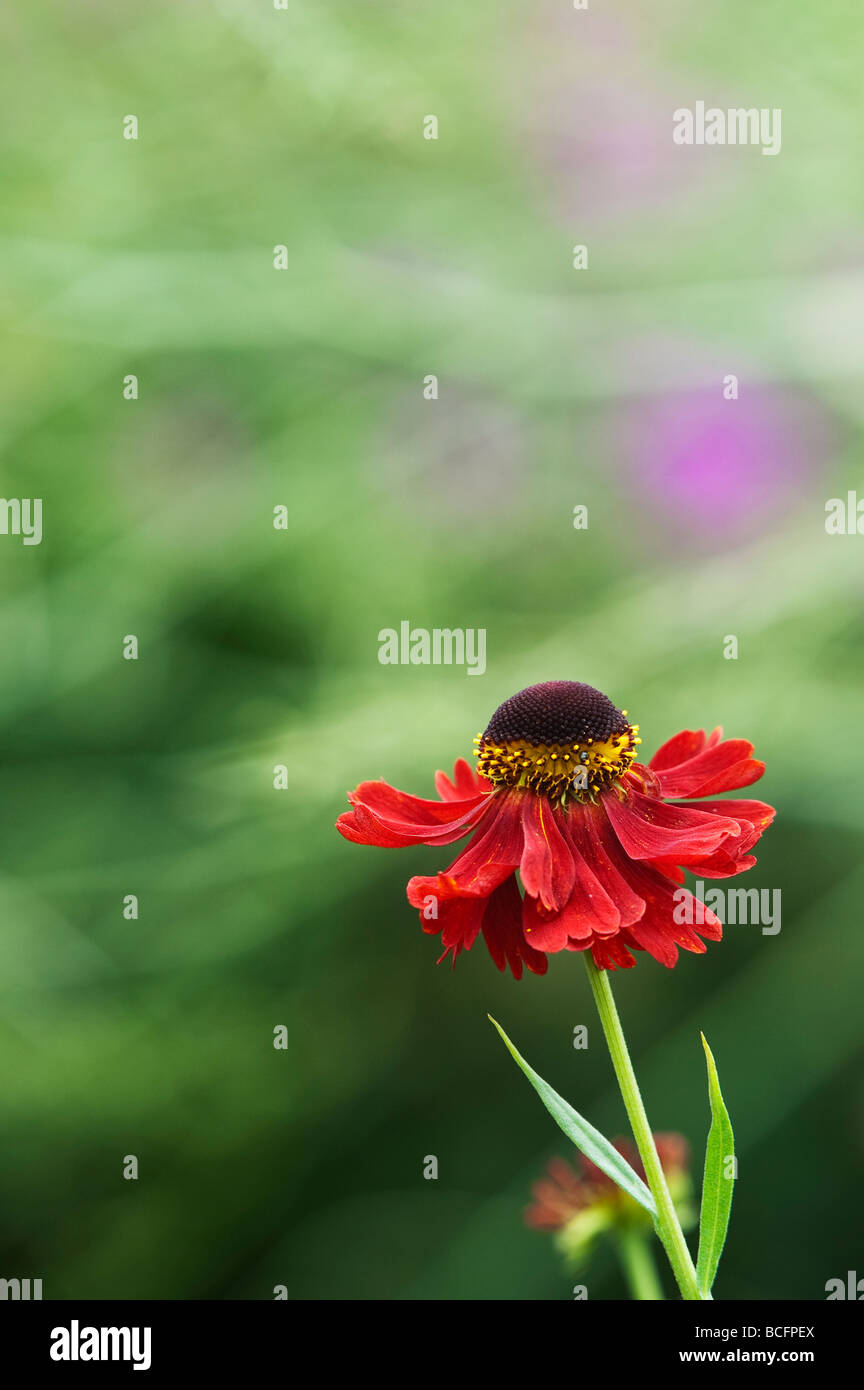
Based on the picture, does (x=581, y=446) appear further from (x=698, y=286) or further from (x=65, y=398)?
(x=65, y=398)

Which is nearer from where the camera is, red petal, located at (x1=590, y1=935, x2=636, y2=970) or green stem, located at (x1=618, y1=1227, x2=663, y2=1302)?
red petal, located at (x1=590, y1=935, x2=636, y2=970)

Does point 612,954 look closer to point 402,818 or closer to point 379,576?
point 402,818

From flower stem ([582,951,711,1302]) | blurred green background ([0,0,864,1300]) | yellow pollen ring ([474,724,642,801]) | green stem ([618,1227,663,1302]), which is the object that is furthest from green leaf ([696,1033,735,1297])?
blurred green background ([0,0,864,1300])

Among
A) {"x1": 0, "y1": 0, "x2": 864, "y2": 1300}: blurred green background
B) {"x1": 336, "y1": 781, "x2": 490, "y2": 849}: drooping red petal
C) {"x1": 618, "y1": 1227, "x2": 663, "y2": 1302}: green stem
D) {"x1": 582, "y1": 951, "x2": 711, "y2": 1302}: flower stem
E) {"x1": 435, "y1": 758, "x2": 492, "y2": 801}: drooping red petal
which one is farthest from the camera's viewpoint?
{"x1": 0, "y1": 0, "x2": 864, "y2": 1300}: blurred green background

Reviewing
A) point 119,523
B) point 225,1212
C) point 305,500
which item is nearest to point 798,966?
point 225,1212

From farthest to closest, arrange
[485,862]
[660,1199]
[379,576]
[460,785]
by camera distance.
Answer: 1. [379,576]
2. [460,785]
3. [485,862]
4. [660,1199]

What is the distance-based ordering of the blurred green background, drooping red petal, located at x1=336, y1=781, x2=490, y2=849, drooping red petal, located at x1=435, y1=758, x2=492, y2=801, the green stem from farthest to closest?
the blurred green background < the green stem < drooping red petal, located at x1=435, y1=758, x2=492, y2=801 < drooping red petal, located at x1=336, y1=781, x2=490, y2=849

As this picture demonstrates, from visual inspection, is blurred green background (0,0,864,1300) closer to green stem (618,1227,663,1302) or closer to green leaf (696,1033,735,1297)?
green stem (618,1227,663,1302)

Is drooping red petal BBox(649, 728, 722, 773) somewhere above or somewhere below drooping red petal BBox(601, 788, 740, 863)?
above

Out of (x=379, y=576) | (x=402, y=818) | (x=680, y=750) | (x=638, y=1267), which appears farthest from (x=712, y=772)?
(x=379, y=576)
